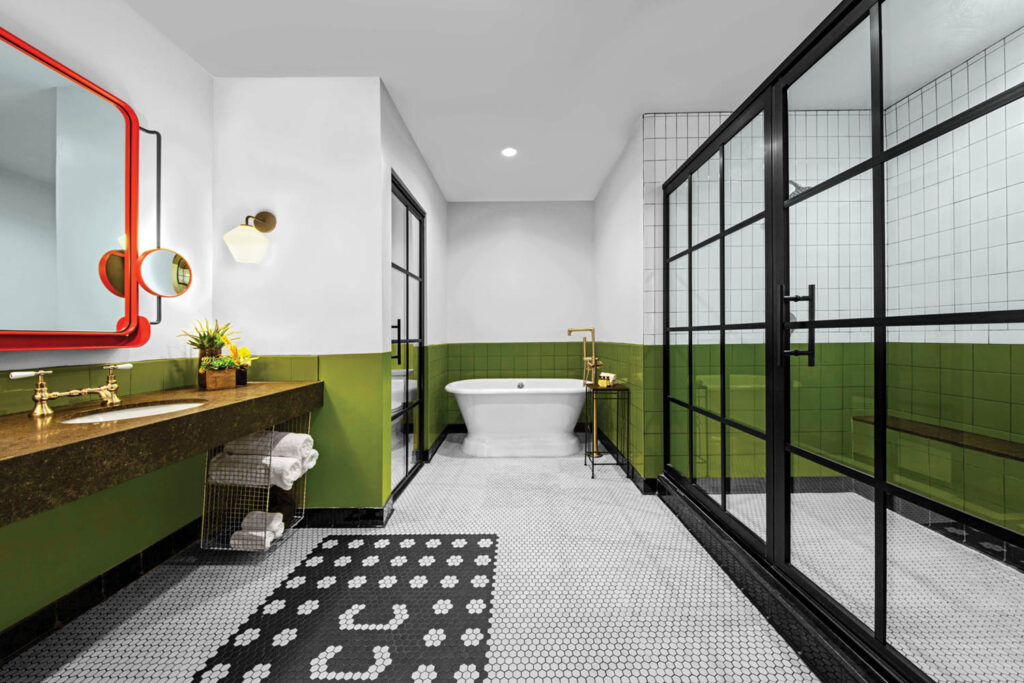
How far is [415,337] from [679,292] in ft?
6.59

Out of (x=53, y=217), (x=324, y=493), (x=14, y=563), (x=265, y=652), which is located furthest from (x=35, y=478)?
(x=324, y=493)

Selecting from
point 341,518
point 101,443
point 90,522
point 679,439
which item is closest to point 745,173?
point 679,439

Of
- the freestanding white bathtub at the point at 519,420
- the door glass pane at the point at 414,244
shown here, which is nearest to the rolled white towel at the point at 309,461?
the door glass pane at the point at 414,244

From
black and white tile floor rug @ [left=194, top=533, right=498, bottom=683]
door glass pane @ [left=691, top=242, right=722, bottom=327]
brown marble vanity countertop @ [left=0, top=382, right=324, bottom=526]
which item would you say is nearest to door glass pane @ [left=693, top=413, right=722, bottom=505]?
door glass pane @ [left=691, top=242, right=722, bottom=327]

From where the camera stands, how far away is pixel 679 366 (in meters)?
2.81

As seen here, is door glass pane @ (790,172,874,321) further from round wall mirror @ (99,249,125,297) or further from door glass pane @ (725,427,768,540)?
round wall mirror @ (99,249,125,297)

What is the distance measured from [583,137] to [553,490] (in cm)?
255

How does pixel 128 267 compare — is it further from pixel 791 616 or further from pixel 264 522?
pixel 791 616

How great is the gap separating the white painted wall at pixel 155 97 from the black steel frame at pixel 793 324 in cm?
271

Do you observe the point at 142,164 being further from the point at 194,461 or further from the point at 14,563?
the point at 14,563

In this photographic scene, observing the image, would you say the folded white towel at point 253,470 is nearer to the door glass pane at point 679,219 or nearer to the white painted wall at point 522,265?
the door glass pane at point 679,219

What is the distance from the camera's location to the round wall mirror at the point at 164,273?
2002 mm

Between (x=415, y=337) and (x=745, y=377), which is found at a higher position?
(x=415, y=337)

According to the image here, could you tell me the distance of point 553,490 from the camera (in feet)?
10.2
